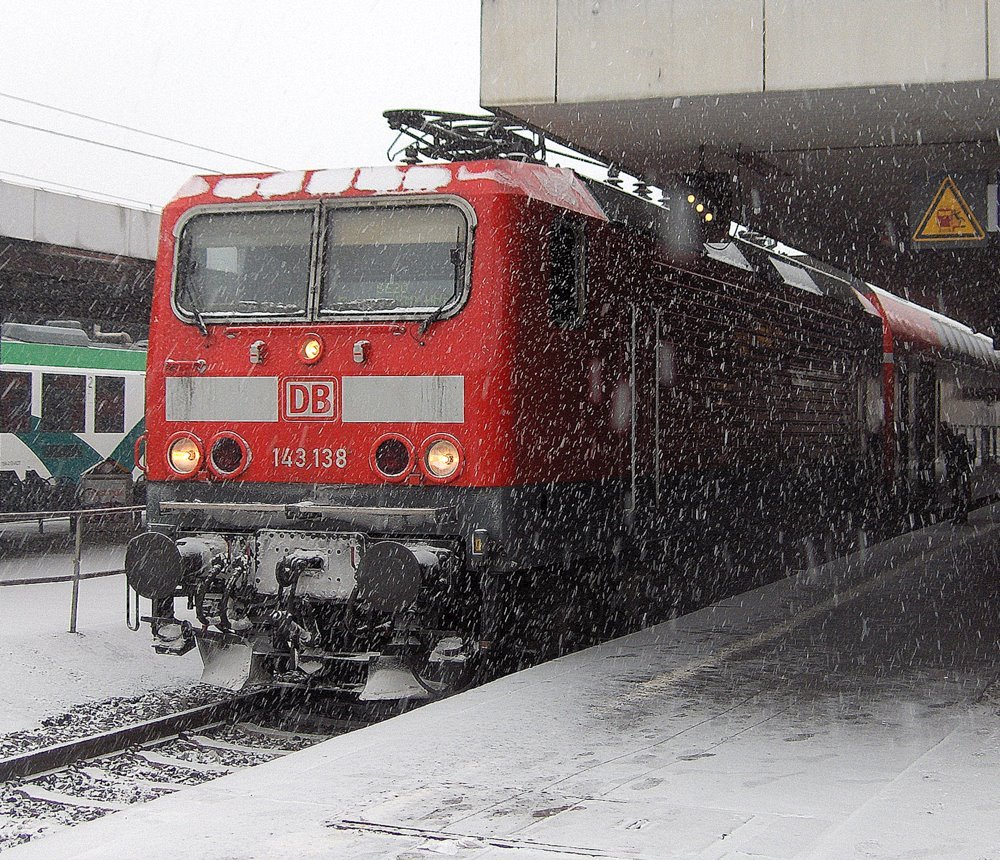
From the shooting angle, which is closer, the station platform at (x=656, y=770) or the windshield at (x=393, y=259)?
the station platform at (x=656, y=770)

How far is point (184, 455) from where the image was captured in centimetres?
830

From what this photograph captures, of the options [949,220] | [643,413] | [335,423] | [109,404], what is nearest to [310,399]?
[335,423]

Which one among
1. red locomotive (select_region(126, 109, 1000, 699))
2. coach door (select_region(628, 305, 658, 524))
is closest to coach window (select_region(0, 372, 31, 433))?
red locomotive (select_region(126, 109, 1000, 699))

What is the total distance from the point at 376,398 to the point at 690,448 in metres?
2.82

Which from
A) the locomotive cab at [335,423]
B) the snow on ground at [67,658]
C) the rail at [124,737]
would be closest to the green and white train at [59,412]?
the snow on ground at [67,658]

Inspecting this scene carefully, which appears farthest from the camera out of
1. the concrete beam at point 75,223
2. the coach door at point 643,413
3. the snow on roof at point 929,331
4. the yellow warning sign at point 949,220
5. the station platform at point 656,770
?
the snow on roof at point 929,331

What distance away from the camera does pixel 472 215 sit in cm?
775

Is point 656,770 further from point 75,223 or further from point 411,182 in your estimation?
point 75,223

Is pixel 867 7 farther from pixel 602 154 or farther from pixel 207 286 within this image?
pixel 207 286

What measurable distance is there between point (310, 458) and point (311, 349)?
2.13 ft

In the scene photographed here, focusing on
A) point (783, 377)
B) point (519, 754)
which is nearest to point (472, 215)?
point (519, 754)

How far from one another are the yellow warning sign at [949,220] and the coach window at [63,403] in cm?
1553

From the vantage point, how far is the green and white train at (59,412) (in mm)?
21359

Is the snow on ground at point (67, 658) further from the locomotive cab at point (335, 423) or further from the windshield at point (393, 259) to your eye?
the windshield at point (393, 259)
